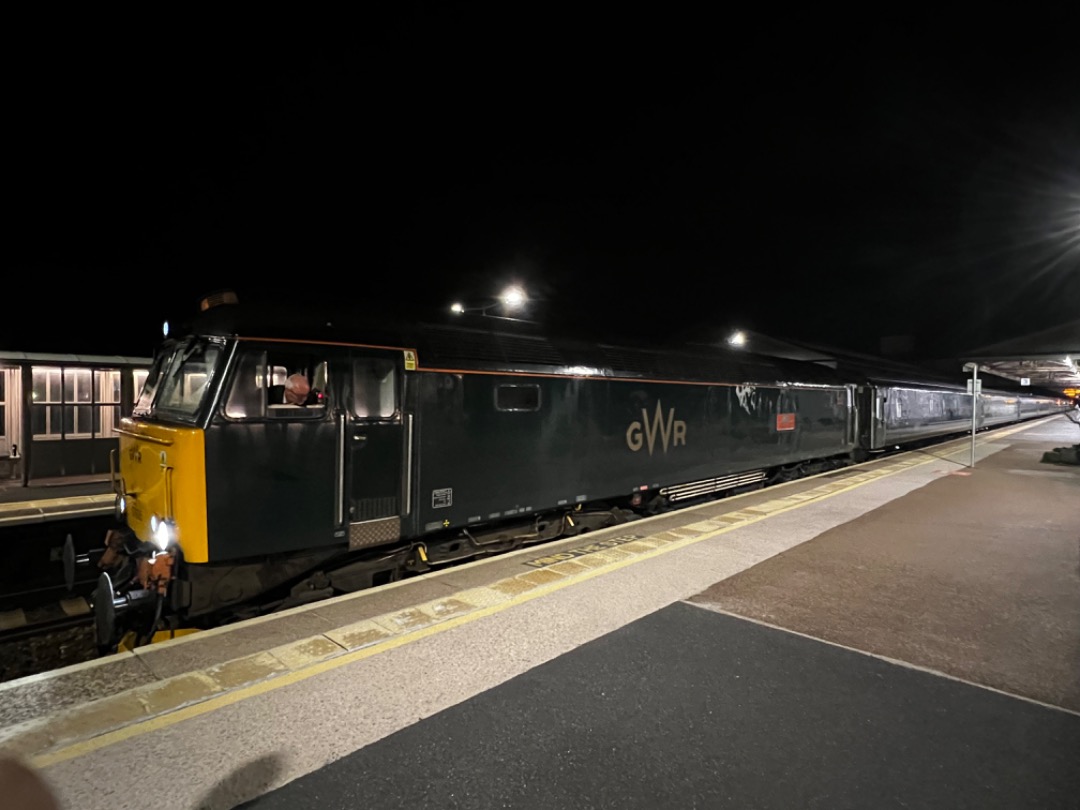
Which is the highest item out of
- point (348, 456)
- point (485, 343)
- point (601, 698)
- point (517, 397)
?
point (485, 343)

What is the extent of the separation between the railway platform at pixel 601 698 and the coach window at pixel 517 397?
1.81 meters

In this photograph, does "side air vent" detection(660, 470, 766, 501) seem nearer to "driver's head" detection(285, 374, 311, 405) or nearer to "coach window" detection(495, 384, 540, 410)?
"coach window" detection(495, 384, 540, 410)

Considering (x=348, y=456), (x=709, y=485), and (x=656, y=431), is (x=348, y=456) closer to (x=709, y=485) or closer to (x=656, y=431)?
(x=656, y=431)

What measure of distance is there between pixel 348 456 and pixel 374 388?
2.20 feet

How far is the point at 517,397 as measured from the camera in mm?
7012

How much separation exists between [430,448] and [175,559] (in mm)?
2331

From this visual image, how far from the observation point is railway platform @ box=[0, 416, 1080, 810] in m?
2.89

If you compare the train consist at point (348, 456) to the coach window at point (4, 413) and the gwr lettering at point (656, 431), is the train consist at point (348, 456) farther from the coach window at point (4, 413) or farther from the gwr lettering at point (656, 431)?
the coach window at point (4, 413)

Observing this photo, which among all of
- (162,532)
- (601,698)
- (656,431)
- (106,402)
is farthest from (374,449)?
(106,402)

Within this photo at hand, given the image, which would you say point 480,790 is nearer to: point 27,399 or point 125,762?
point 125,762

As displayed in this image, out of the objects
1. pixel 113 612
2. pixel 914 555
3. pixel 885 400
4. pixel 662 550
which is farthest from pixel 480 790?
pixel 885 400

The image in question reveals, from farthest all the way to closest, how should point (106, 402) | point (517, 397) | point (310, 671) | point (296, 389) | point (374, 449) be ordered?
point (106, 402), point (517, 397), point (374, 449), point (296, 389), point (310, 671)

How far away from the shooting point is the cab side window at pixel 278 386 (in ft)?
16.1

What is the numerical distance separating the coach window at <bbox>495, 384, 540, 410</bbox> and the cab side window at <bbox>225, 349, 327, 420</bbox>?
2.03 meters
